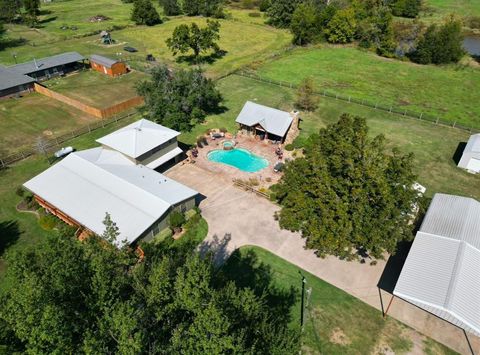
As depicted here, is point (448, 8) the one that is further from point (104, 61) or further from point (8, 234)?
point (8, 234)

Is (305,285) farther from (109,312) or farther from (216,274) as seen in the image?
(109,312)

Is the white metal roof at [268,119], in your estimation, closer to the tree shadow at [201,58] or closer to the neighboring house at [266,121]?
the neighboring house at [266,121]

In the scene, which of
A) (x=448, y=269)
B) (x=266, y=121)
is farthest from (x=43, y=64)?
(x=448, y=269)

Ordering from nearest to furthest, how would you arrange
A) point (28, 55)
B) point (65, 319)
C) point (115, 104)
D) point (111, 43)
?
point (65, 319) < point (115, 104) < point (28, 55) < point (111, 43)

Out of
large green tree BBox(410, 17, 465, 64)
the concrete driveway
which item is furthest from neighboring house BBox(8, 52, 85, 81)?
large green tree BBox(410, 17, 465, 64)

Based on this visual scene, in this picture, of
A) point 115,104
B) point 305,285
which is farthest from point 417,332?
point 115,104
